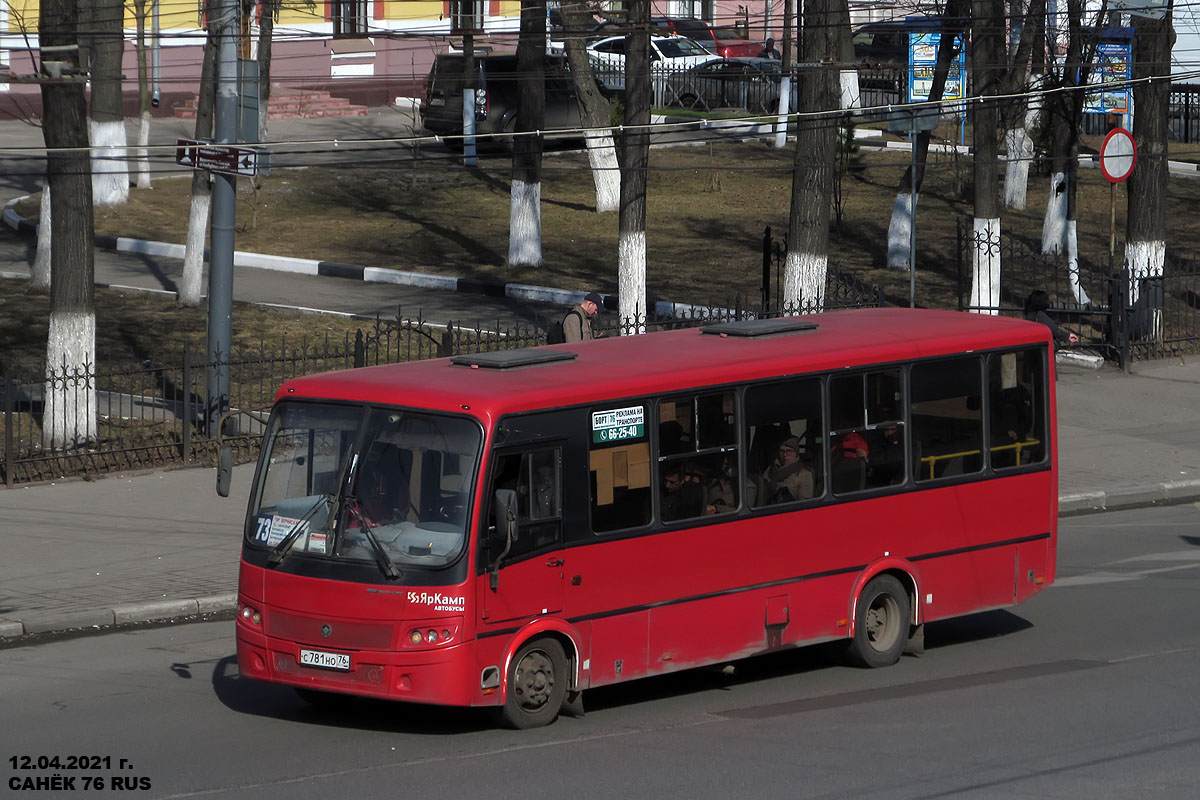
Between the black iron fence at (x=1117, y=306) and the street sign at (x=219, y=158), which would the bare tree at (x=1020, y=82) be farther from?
the street sign at (x=219, y=158)

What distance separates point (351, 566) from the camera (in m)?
8.62

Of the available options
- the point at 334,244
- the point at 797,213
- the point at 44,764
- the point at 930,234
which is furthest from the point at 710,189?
the point at 44,764

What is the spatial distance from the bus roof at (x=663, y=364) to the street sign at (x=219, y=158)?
6.68m

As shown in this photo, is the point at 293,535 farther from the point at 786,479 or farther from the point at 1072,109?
the point at 1072,109

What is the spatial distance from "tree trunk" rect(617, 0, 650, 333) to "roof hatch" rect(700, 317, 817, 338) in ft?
32.0

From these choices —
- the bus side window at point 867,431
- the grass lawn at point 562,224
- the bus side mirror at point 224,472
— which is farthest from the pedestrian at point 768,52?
the bus side mirror at point 224,472

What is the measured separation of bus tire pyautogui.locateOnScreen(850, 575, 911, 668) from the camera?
1041 centimetres

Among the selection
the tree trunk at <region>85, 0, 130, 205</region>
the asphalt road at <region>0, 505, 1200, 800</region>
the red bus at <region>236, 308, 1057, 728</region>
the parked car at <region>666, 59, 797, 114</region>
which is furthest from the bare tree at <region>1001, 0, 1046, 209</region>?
the tree trunk at <region>85, 0, 130, 205</region>

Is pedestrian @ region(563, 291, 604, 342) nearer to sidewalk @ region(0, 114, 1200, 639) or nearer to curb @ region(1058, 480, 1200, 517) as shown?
sidewalk @ region(0, 114, 1200, 639)

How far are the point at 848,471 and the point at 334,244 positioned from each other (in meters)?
19.9

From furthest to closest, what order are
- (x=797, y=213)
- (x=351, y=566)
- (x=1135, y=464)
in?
(x=797, y=213) → (x=1135, y=464) → (x=351, y=566)

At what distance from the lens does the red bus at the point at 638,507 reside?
8.58m

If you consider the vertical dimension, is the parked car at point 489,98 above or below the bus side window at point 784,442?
above

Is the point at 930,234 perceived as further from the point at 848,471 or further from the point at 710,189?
the point at 848,471
